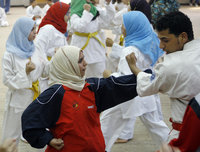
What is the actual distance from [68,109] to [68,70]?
313 millimetres

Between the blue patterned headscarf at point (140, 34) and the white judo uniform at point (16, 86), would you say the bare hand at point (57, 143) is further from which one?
the blue patterned headscarf at point (140, 34)

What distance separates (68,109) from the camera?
2533 mm

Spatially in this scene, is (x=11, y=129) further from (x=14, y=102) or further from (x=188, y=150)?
(x=188, y=150)

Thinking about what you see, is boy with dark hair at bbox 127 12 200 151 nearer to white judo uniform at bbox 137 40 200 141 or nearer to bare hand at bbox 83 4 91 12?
white judo uniform at bbox 137 40 200 141

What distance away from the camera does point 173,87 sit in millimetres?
2352

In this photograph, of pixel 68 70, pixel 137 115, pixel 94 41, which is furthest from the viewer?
pixel 94 41

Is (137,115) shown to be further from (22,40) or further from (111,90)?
(22,40)

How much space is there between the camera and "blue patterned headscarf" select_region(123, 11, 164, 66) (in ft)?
11.7

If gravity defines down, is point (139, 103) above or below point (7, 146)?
below

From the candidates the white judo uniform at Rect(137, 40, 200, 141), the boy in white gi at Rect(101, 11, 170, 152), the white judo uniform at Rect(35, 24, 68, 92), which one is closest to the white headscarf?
the white judo uniform at Rect(137, 40, 200, 141)

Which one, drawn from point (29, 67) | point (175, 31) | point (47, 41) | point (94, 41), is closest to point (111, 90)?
point (175, 31)

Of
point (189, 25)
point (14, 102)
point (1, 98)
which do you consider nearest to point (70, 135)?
point (189, 25)

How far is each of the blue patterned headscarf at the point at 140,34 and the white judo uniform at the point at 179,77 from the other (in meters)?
1.14

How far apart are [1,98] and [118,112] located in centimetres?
306
